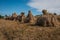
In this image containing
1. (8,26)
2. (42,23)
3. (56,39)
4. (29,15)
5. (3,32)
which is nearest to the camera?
(56,39)

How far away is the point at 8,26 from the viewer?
54.5 ft

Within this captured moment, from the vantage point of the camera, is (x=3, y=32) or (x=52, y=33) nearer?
(x=52, y=33)

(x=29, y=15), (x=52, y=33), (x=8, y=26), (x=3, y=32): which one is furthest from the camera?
(x=29, y=15)

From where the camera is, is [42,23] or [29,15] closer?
[42,23]

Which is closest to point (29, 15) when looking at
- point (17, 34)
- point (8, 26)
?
point (8, 26)

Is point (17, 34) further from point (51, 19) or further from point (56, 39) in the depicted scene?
point (51, 19)

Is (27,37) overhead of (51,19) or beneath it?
beneath

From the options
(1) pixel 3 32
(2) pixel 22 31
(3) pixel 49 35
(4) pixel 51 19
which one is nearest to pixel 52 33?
(3) pixel 49 35

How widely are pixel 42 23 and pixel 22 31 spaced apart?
510 centimetres

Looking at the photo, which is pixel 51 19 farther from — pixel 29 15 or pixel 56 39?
pixel 29 15

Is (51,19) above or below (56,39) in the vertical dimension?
above

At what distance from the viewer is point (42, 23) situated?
19688mm

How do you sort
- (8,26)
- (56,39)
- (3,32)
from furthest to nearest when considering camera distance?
(8,26)
(3,32)
(56,39)

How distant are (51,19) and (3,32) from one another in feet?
23.4
